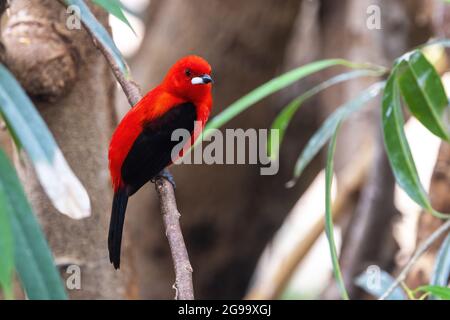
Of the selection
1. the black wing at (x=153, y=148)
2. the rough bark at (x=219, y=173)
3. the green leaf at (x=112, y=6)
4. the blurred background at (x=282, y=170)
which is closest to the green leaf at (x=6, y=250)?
the green leaf at (x=112, y=6)

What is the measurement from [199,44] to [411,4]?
1.43 metres

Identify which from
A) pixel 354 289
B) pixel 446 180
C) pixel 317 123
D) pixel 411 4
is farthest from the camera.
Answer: pixel 317 123

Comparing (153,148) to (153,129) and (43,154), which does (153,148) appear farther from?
(43,154)

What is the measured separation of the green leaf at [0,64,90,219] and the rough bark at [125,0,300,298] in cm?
364

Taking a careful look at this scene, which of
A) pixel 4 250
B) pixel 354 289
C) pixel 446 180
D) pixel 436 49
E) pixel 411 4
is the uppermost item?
pixel 411 4

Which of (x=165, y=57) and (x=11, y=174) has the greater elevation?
(x=165, y=57)

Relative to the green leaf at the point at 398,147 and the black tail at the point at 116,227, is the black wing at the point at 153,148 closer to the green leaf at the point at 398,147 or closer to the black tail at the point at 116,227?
the black tail at the point at 116,227

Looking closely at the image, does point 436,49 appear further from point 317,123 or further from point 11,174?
point 11,174

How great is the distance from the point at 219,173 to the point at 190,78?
2124 millimetres

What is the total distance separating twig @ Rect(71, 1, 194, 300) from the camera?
1765mm

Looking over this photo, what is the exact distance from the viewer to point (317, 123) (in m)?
5.66

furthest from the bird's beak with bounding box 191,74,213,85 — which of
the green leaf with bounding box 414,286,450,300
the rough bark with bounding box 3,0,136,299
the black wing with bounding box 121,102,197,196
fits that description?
the green leaf with bounding box 414,286,450,300

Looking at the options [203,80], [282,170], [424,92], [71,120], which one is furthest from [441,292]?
[282,170]
